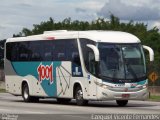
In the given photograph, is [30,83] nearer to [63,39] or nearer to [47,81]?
[47,81]

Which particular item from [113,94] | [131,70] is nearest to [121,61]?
[131,70]

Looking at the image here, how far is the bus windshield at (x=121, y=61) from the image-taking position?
30.1m

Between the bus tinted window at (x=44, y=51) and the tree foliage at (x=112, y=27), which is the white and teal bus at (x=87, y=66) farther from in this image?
the tree foliage at (x=112, y=27)

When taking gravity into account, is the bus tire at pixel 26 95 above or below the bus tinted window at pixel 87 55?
below

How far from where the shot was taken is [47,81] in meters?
34.7

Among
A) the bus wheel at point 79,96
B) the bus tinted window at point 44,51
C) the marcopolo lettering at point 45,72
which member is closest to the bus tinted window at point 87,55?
the bus tinted window at point 44,51

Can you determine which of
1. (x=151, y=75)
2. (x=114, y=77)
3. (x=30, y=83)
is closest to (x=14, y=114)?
(x=114, y=77)

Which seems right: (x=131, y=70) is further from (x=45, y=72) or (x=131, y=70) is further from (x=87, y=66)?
(x=45, y=72)

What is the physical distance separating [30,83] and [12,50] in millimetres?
2878

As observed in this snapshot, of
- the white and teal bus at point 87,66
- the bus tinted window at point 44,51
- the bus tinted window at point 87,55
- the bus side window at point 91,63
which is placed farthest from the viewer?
the bus tinted window at point 44,51

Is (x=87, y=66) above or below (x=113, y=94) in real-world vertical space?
above

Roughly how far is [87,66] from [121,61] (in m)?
1.63

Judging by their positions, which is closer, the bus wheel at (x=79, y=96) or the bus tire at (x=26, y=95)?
the bus wheel at (x=79, y=96)

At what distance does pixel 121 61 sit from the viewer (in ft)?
98.9
